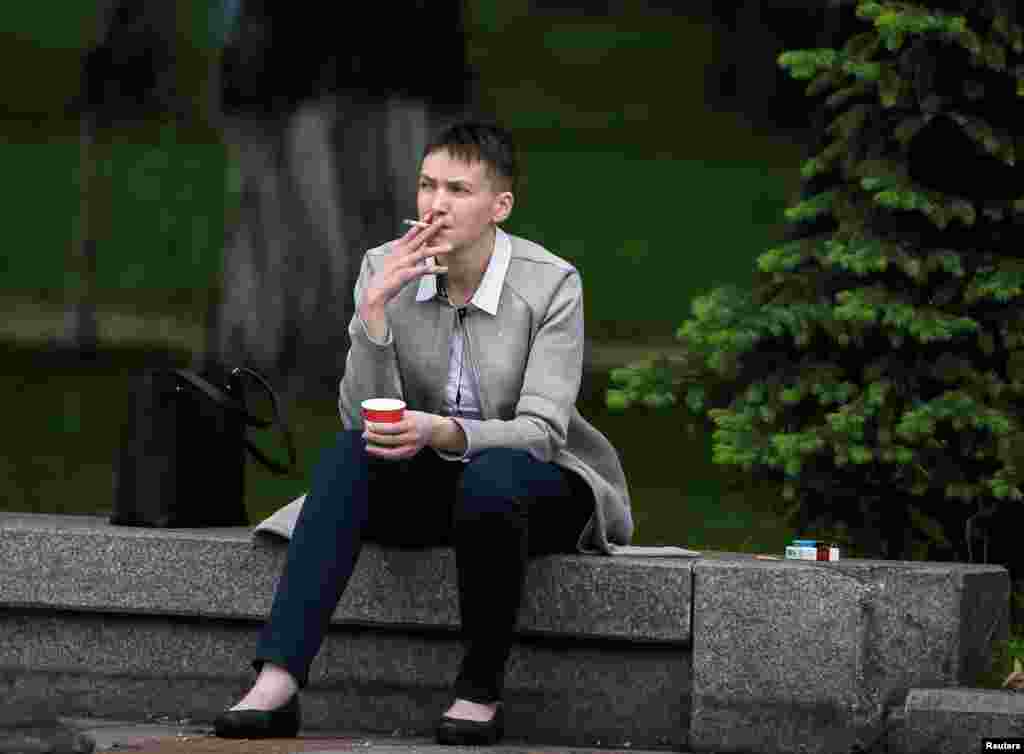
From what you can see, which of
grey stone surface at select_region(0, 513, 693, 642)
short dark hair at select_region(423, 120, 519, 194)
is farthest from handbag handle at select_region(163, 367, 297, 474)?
short dark hair at select_region(423, 120, 519, 194)

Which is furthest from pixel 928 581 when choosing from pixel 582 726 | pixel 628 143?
pixel 628 143

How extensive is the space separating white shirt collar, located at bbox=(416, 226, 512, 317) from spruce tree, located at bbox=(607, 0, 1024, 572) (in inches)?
52.2

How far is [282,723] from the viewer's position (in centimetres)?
418

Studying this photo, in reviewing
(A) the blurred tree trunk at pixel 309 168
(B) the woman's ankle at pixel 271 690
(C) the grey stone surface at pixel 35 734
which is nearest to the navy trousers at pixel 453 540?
(B) the woman's ankle at pixel 271 690

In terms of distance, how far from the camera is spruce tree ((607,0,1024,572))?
568 centimetres

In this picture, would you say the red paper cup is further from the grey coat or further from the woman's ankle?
the woman's ankle

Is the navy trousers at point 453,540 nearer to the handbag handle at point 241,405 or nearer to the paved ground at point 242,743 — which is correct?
the paved ground at point 242,743

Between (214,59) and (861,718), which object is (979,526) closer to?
(861,718)

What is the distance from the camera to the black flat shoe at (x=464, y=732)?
4250mm

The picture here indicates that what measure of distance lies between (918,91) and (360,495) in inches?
93.7

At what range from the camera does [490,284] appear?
462 centimetres

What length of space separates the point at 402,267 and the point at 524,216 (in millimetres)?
4087

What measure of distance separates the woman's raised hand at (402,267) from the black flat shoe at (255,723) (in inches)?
36.1

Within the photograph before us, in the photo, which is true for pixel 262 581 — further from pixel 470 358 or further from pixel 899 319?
pixel 899 319
